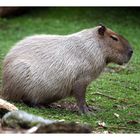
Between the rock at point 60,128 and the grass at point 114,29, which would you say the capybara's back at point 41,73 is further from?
the rock at point 60,128

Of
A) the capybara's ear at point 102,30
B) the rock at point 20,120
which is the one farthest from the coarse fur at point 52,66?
the rock at point 20,120

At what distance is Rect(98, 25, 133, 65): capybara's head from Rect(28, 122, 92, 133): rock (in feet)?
8.80

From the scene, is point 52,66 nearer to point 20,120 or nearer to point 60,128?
point 20,120

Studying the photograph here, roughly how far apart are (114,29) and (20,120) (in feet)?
30.2

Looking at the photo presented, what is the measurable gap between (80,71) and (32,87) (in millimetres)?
716

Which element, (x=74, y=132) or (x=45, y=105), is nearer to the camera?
(x=74, y=132)

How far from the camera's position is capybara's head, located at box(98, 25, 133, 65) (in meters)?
8.52

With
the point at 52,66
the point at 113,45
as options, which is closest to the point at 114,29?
the point at 113,45

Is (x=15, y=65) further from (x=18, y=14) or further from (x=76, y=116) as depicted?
(x=18, y=14)

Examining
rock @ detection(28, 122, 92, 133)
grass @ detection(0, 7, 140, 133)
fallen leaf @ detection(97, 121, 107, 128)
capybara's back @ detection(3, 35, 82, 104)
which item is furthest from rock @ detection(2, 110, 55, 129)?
capybara's back @ detection(3, 35, 82, 104)

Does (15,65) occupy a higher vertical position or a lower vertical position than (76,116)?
higher

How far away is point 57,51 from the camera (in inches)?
327

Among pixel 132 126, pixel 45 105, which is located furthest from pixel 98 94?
pixel 132 126

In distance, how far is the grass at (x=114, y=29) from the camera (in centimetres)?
780
